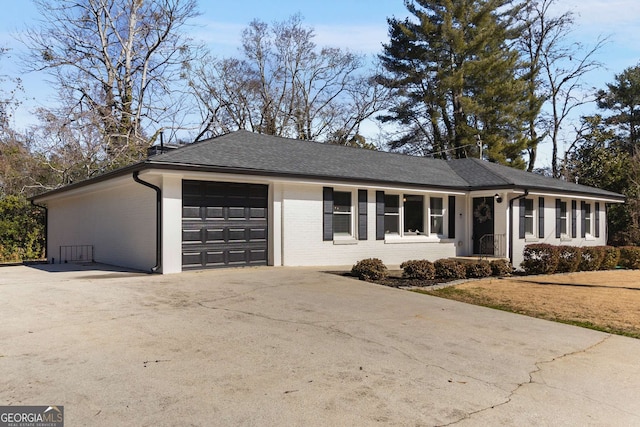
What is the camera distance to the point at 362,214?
49.3 ft

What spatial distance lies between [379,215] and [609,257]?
28.1 feet

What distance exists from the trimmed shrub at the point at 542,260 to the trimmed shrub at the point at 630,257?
497 cm

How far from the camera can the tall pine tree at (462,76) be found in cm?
2959

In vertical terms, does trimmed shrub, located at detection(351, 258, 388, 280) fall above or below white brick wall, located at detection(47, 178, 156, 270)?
below

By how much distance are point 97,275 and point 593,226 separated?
21.3 metres

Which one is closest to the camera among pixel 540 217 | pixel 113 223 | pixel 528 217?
A: pixel 113 223

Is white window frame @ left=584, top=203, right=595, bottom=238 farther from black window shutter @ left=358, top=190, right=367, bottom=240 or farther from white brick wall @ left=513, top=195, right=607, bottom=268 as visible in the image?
black window shutter @ left=358, top=190, right=367, bottom=240

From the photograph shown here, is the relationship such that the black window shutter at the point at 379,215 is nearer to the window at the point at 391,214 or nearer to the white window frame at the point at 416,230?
the window at the point at 391,214

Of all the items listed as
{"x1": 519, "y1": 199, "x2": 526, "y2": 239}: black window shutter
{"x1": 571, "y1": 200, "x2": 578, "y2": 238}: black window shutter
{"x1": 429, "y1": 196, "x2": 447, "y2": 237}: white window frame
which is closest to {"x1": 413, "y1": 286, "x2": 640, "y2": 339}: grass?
{"x1": 429, "y1": 196, "x2": 447, "y2": 237}: white window frame

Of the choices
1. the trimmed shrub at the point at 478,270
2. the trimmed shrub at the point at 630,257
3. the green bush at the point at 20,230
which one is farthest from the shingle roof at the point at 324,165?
the trimmed shrub at the point at 478,270

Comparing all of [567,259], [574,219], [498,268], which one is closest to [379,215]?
[498,268]

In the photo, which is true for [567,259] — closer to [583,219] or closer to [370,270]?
[370,270]

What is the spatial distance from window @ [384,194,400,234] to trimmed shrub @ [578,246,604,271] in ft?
20.3

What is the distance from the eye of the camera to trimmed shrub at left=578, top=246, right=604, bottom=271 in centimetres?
1517
